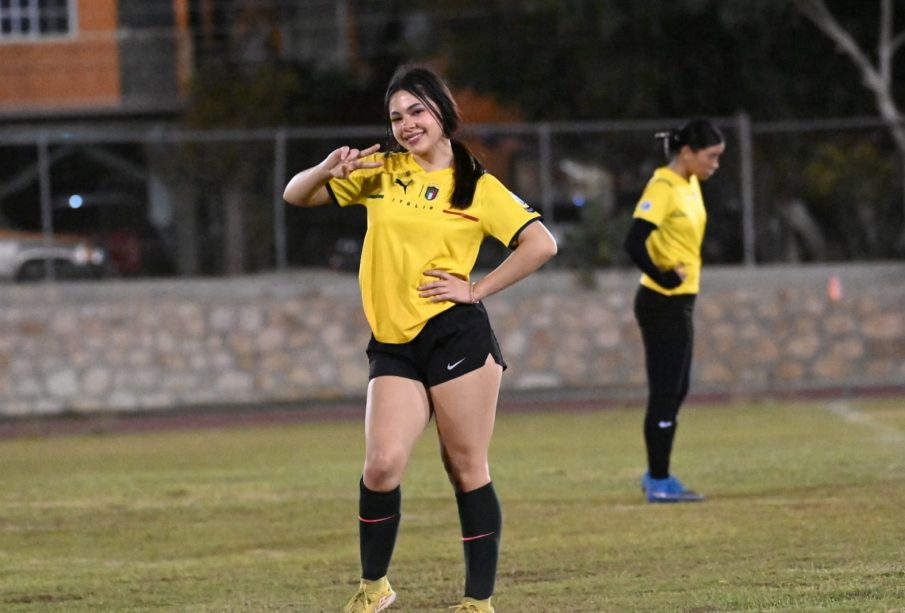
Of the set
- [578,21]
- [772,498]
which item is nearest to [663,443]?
[772,498]

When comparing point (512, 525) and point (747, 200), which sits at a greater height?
point (747, 200)

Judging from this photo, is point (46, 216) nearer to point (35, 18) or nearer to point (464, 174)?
point (464, 174)

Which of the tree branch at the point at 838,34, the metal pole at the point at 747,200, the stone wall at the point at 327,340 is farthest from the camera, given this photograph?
the tree branch at the point at 838,34

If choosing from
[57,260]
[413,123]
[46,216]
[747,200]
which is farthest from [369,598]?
[747,200]

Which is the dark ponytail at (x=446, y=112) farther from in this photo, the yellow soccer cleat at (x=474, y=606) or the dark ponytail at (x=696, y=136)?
the dark ponytail at (x=696, y=136)

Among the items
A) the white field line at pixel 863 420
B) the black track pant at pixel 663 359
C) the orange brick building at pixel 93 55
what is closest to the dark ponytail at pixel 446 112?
the black track pant at pixel 663 359

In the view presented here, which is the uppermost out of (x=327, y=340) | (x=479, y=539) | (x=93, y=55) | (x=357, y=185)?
(x=93, y=55)

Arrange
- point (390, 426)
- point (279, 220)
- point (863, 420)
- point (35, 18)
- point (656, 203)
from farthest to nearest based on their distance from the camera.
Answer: point (35, 18), point (279, 220), point (863, 420), point (656, 203), point (390, 426)

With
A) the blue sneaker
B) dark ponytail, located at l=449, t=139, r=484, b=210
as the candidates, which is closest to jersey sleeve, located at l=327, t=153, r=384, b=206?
dark ponytail, located at l=449, t=139, r=484, b=210

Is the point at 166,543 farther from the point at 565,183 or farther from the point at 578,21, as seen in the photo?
the point at 578,21

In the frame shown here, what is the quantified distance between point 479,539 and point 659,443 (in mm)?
3859

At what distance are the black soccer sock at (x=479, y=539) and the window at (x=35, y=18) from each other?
26.8 m

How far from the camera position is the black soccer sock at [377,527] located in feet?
21.3

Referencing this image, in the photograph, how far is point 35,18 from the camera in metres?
31.8
